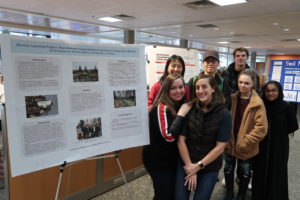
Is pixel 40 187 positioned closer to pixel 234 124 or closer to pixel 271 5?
pixel 234 124

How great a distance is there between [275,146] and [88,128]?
5.65 feet

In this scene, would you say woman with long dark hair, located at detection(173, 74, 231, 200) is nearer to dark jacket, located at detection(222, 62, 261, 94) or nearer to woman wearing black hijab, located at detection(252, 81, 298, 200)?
woman wearing black hijab, located at detection(252, 81, 298, 200)

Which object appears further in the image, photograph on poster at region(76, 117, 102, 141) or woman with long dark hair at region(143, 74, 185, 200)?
woman with long dark hair at region(143, 74, 185, 200)

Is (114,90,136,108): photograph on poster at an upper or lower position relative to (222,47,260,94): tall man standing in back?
lower

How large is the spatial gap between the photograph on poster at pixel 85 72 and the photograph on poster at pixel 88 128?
10.9 inches

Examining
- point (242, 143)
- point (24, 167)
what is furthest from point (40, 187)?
point (242, 143)

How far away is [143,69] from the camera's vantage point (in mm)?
1813

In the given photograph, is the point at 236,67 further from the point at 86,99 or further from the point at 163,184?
the point at 86,99

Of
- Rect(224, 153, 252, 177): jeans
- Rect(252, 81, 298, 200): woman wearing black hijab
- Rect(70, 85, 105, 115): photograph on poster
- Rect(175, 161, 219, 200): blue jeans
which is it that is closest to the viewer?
Rect(70, 85, 105, 115): photograph on poster

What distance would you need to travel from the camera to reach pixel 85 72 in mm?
1512

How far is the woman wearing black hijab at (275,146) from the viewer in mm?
2080

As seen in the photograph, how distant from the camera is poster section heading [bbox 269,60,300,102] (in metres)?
6.23

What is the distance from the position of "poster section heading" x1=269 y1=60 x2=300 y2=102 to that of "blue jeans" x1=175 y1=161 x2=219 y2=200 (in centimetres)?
572

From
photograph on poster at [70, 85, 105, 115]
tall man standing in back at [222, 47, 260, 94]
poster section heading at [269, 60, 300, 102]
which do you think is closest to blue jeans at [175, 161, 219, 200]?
photograph on poster at [70, 85, 105, 115]
